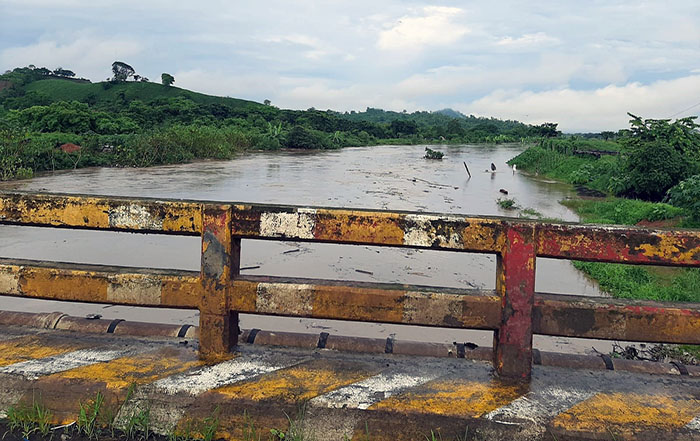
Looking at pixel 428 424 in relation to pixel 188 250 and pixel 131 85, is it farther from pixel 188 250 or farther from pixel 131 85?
pixel 131 85

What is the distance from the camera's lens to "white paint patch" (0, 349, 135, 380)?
217cm

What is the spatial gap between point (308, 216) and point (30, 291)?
135 centimetres

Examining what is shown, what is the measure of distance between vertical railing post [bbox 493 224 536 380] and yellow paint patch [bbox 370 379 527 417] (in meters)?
0.10

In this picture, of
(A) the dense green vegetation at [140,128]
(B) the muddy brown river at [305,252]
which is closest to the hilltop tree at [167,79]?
(A) the dense green vegetation at [140,128]

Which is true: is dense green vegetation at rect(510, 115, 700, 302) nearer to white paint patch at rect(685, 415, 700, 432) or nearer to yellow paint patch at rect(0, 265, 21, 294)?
white paint patch at rect(685, 415, 700, 432)

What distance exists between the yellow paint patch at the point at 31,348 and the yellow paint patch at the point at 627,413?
2.11m

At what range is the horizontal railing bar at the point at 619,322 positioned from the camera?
222cm

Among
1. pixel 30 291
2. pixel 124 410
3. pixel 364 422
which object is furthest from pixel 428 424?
pixel 30 291

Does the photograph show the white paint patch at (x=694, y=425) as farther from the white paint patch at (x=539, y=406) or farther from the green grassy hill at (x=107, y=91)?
the green grassy hill at (x=107, y=91)

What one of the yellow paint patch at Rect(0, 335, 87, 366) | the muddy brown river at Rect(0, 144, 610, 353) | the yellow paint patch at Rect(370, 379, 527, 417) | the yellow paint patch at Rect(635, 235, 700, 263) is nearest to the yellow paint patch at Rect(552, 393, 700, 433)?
the yellow paint patch at Rect(370, 379, 527, 417)

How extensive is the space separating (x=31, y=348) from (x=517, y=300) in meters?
2.16

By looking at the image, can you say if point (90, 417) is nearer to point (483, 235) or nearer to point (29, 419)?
point (29, 419)

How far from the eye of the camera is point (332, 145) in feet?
155

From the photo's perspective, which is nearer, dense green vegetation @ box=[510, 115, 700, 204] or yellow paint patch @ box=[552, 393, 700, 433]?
yellow paint patch @ box=[552, 393, 700, 433]
